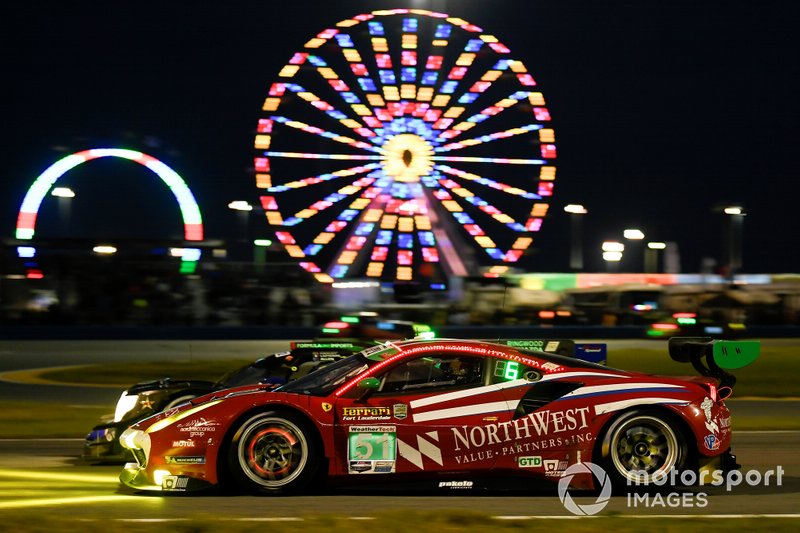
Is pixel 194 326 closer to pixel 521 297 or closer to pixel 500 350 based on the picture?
pixel 521 297

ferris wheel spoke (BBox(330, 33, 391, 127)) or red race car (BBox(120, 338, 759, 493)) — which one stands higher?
ferris wheel spoke (BBox(330, 33, 391, 127))

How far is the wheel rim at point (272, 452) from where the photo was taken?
22.3ft

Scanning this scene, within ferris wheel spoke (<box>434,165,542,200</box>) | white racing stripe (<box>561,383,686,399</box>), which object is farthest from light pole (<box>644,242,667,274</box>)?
white racing stripe (<box>561,383,686,399</box>)

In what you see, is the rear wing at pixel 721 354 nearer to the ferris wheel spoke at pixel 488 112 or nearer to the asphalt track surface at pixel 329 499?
the asphalt track surface at pixel 329 499

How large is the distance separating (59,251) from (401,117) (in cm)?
1206

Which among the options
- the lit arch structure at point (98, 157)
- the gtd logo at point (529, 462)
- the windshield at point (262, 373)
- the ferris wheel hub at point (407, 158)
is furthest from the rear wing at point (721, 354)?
the lit arch structure at point (98, 157)

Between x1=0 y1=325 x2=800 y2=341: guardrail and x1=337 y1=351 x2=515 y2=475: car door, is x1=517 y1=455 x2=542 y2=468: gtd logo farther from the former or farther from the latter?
x1=0 y1=325 x2=800 y2=341: guardrail

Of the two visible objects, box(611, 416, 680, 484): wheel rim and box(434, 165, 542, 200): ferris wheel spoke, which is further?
box(434, 165, 542, 200): ferris wheel spoke

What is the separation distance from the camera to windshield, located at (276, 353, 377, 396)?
23.3ft

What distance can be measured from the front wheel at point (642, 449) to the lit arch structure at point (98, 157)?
2957cm

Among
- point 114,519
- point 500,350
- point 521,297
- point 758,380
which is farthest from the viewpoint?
point 521,297

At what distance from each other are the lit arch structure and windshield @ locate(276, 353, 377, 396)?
1124 inches

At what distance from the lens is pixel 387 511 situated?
6051 millimetres

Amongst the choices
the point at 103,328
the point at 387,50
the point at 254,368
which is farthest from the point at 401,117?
the point at 254,368
